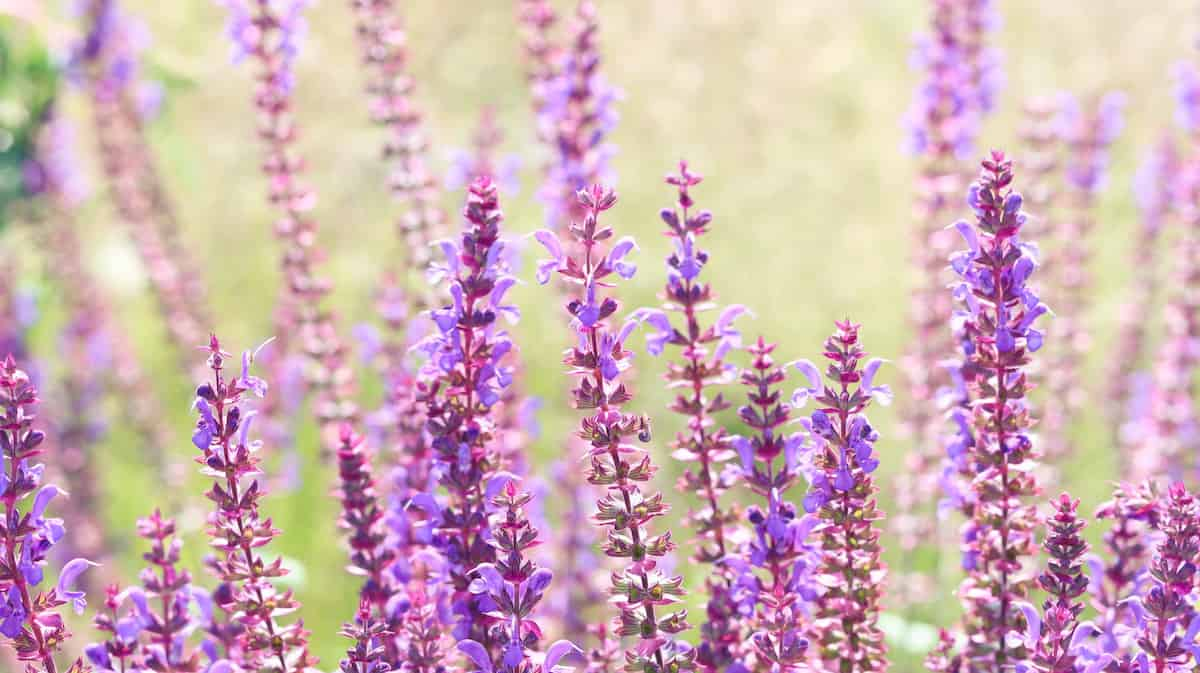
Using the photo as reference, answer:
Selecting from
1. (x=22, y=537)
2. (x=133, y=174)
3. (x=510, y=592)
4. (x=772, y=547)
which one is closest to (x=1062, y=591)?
(x=772, y=547)

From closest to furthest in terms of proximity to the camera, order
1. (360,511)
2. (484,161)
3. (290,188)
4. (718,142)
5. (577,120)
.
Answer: (360,511) < (577,120) < (290,188) < (484,161) < (718,142)

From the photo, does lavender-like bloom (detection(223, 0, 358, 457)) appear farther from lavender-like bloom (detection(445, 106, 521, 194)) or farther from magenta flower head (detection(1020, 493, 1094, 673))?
magenta flower head (detection(1020, 493, 1094, 673))

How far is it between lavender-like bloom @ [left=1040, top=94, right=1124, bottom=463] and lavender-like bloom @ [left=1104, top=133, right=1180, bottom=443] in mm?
311

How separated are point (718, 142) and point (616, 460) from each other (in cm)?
498

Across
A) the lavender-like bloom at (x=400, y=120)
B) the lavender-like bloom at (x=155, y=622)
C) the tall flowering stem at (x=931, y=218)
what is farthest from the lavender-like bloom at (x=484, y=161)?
the lavender-like bloom at (x=155, y=622)

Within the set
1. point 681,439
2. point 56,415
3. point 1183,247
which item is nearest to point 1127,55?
point 1183,247

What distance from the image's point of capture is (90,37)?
13.2 feet

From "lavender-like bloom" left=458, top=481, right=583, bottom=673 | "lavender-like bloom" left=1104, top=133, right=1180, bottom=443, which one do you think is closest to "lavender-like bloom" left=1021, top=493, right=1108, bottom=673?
"lavender-like bloom" left=458, top=481, right=583, bottom=673

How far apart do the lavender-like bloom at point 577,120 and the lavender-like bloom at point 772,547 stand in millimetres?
1036

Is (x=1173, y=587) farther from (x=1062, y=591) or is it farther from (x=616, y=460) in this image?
(x=616, y=460)

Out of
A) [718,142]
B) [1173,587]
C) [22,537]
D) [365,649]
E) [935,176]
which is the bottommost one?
[1173,587]

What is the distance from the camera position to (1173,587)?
5.27ft

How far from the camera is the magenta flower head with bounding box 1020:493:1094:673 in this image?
5.15 feet

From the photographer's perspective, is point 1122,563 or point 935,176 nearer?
point 1122,563
